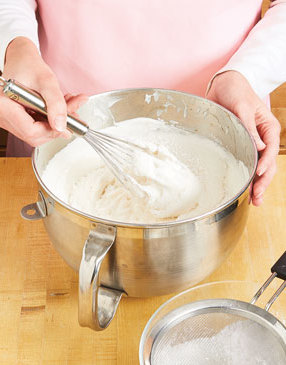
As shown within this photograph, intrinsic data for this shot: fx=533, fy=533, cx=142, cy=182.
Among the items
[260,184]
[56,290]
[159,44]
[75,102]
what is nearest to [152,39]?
[159,44]

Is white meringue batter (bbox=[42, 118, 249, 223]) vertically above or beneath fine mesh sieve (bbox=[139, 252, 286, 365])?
above

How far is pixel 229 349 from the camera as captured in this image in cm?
61

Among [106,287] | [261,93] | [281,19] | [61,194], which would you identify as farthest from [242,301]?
[281,19]

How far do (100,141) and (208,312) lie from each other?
0.29 m

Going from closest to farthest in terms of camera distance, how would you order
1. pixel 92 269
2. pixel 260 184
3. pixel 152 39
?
pixel 92 269, pixel 260 184, pixel 152 39

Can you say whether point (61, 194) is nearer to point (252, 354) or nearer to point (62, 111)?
point (62, 111)

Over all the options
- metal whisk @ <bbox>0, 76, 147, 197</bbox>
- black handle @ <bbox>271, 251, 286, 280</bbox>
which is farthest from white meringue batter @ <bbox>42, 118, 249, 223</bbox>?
black handle @ <bbox>271, 251, 286, 280</bbox>

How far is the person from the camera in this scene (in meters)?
0.96

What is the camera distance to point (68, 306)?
76 cm

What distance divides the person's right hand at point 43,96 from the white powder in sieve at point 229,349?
1.03 feet

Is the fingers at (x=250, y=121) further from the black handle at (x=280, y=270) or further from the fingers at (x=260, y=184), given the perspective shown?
the black handle at (x=280, y=270)

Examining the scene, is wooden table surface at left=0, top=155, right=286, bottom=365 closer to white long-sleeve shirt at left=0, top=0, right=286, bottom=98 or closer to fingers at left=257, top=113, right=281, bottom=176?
fingers at left=257, top=113, right=281, bottom=176

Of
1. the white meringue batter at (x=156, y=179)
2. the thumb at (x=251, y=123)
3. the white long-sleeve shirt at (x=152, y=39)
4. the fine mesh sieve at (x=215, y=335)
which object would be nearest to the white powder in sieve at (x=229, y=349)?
the fine mesh sieve at (x=215, y=335)

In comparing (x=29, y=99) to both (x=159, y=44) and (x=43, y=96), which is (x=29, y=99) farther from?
(x=159, y=44)
